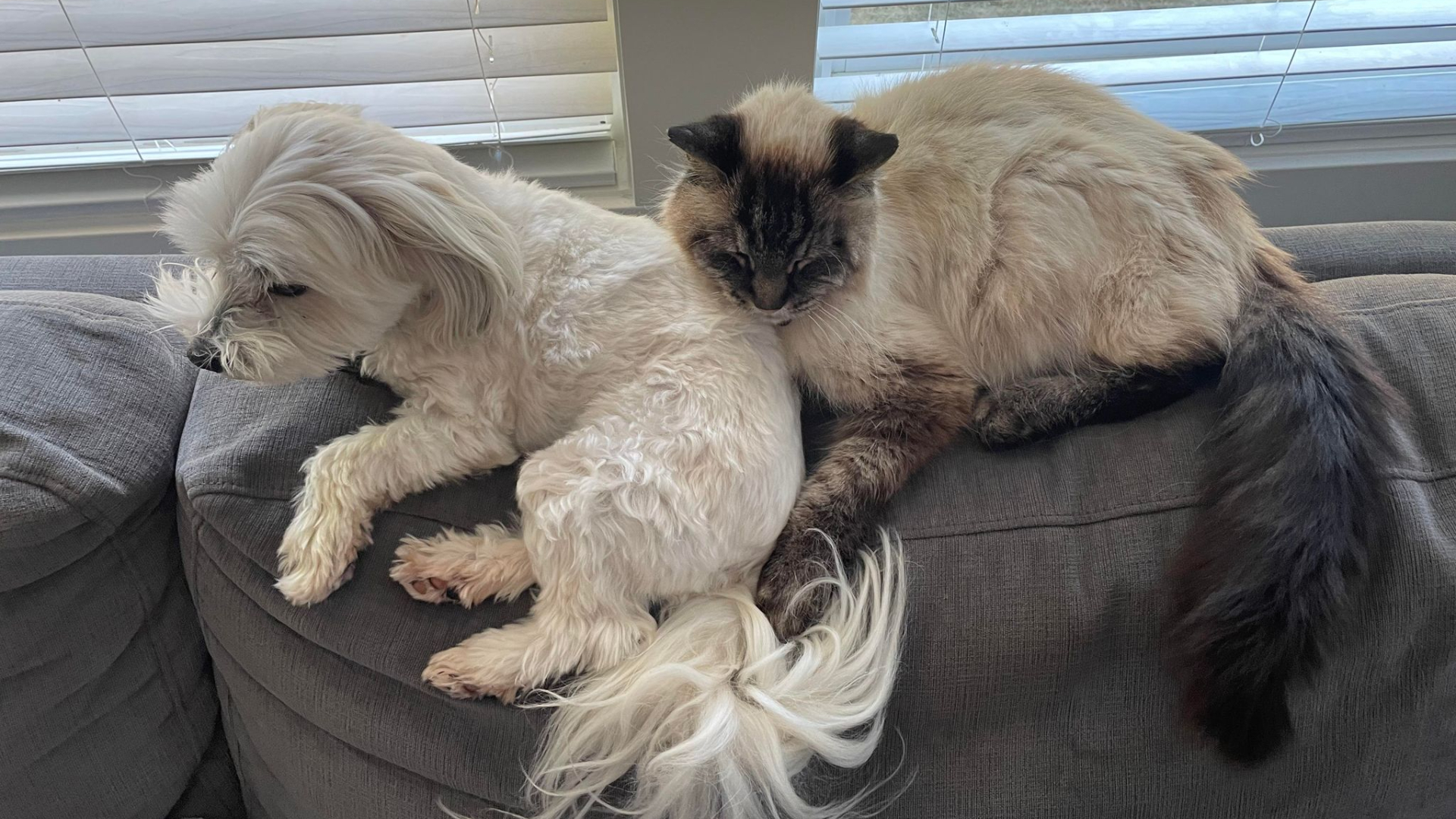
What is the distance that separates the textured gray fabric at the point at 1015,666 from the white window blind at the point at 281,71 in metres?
0.69

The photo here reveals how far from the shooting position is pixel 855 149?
37.1 inches

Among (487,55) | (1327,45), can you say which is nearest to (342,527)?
(487,55)

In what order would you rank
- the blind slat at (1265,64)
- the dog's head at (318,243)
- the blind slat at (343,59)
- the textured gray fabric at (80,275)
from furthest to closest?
the blind slat at (1265,64) → the blind slat at (343,59) → the textured gray fabric at (80,275) → the dog's head at (318,243)

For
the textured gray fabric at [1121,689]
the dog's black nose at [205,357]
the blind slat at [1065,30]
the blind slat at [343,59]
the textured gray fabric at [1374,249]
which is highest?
the blind slat at [343,59]

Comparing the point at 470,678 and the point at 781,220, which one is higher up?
the point at 781,220

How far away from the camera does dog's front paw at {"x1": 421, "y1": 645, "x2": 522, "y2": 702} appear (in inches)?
33.7

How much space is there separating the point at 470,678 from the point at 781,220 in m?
0.62

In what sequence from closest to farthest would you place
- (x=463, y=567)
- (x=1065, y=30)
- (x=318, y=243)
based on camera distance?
(x=318, y=243) < (x=463, y=567) < (x=1065, y=30)

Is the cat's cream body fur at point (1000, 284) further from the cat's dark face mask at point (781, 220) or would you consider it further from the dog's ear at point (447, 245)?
the dog's ear at point (447, 245)

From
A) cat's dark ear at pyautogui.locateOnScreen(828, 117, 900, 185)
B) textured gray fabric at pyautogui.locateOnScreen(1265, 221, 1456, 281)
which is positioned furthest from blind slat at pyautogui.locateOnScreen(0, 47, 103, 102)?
textured gray fabric at pyautogui.locateOnScreen(1265, 221, 1456, 281)

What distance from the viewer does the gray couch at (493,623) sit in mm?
863

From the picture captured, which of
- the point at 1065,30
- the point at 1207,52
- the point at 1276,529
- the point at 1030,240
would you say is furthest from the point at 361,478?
the point at 1207,52

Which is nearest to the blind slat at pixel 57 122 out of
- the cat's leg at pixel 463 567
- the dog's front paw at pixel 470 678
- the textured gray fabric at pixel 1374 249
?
the cat's leg at pixel 463 567

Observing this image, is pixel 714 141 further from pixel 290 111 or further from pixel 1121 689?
pixel 1121 689
